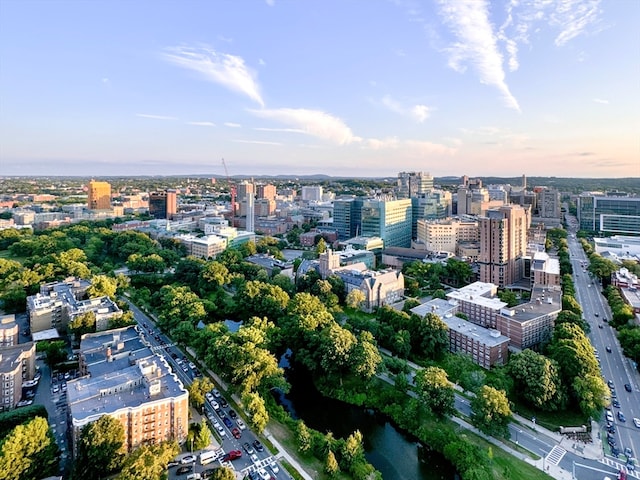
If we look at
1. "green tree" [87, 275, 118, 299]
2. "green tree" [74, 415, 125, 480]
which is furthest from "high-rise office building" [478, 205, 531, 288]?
"green tree" [74, 415, 125, 480]

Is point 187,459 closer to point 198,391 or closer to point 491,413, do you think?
point 198,391

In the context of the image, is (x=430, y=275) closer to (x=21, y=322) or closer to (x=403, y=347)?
(x=403, y=347)

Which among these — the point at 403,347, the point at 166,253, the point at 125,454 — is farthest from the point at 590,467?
the point at 166,253

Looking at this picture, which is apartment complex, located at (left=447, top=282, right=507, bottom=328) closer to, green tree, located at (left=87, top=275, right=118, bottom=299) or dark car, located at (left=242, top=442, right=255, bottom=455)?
dark car, located at (left=242, top=442, right=255, bottom=455)

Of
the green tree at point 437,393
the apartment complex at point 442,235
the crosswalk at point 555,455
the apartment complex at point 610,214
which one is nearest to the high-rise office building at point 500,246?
the apartment complex at point 442,235

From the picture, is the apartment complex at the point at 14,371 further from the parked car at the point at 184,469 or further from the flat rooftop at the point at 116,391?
the parked car at the point at 184,469

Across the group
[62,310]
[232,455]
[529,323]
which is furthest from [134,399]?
[529,323]
